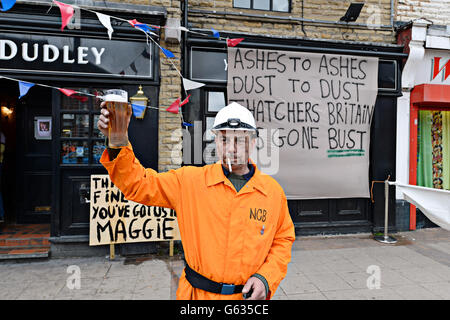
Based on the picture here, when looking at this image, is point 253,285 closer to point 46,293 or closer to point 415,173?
point 46,293

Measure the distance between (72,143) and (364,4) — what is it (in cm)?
664

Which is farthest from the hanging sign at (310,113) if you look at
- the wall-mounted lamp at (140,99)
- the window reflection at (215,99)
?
the wall-mounted lamp at (140,99)

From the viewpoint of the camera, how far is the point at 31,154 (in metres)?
6.19

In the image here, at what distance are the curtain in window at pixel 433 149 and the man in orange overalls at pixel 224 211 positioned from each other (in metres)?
6.65

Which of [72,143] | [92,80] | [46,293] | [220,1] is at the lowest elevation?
[46,293]

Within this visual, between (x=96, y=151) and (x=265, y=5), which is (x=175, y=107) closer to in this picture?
(x=96, y=151)

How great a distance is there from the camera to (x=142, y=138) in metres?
5.06

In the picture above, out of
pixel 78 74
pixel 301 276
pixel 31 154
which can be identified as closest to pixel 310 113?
pixel 301 276

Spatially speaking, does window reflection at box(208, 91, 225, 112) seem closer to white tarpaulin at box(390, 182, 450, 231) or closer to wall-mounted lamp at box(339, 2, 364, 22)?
wall-mounted lamp at box(339, 2, 364, 22)

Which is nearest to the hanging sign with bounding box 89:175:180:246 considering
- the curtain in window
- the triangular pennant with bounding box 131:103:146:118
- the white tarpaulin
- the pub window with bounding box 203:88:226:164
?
the triangular pennant with bounding box 131:103:146:118

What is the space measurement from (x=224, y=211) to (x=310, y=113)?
4.78m

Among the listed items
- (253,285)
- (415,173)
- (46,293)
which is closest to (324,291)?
(253,285)

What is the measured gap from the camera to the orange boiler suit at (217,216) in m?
1.74

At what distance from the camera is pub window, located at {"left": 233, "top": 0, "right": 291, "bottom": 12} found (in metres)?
6.00
